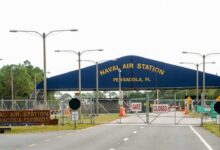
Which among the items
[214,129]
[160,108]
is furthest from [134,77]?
[214,129]

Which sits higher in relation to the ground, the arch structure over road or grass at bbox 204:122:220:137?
the arch structure over road

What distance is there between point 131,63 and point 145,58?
2.16 metres

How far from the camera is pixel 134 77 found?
309 feet

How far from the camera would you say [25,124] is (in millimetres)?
45781

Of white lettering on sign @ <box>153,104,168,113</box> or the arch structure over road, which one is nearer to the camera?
white lettering on sign @ <box>153,104,168,113</box>

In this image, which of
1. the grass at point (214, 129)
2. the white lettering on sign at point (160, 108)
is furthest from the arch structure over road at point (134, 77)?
the grass at point (214, 129)

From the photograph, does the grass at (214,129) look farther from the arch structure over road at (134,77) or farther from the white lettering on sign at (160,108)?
the arch structure over road at (134,77)

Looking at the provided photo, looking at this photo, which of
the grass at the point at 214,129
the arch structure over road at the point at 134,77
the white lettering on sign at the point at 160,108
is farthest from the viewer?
the arch structure over road at the point at 134,77

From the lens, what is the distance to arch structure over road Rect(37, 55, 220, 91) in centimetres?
9144

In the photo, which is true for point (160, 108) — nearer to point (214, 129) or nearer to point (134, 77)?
point (214, 129)

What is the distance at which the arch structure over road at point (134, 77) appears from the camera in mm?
91438

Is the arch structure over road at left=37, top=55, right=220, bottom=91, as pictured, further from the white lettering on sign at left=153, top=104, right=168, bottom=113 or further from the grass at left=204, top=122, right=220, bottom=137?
the grass at left=204, top=122, right=220, bottom=137

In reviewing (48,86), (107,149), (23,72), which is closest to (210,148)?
(107,149)

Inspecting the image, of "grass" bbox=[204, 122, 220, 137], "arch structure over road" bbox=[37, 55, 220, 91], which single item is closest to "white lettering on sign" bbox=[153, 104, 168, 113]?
"grass" bbox=[204, 122, 220, 137]
